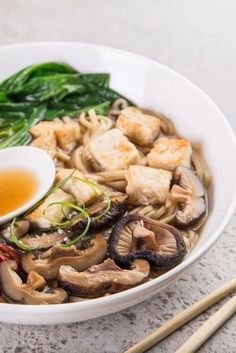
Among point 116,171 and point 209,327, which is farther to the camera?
point 116,171

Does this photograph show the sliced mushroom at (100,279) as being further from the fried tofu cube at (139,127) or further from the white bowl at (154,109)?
the fried tofu cube at (139,127)

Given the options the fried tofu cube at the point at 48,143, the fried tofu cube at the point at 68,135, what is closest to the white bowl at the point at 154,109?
the fried tofu cube at the point at 68,135

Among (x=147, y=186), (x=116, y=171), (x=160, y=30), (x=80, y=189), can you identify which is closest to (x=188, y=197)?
(x=147, y=186)

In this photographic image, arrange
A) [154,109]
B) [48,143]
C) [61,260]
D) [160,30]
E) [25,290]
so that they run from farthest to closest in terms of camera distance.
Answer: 1. [160,30]
2. [154,109]
3. [48,143]
4. [61,260]
5. [25,290]

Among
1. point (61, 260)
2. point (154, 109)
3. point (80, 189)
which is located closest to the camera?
point (61, 260)

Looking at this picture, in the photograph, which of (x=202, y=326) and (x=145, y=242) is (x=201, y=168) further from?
(x=202, y=326)

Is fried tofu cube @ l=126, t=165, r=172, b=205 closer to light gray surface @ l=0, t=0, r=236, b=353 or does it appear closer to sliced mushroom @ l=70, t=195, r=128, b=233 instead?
sliced mushroom @ l=70, t=195, r=128, b=233

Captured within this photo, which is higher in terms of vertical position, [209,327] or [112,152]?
[112,152]

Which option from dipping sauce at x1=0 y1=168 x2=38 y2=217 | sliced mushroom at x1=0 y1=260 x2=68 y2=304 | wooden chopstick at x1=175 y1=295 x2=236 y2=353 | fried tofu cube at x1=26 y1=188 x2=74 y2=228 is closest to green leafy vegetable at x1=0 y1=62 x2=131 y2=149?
dipping sauce at x1=0 y1=168 x2=38 y2=217
